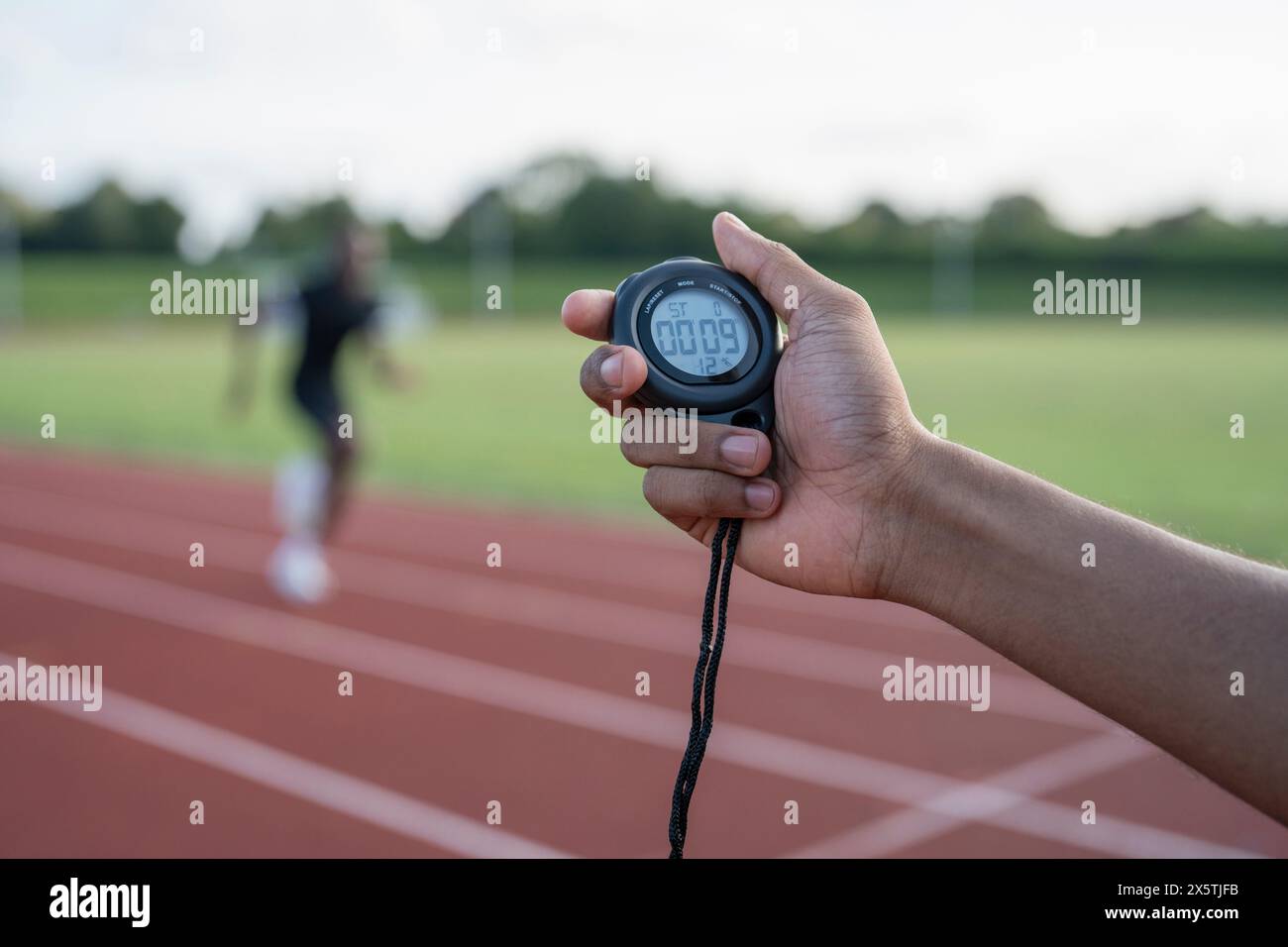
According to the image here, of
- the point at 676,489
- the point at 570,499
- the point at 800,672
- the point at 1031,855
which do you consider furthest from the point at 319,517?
the point at 676,489

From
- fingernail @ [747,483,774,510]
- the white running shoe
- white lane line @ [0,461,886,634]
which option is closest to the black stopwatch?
fingernail @ [747,483,774,510]

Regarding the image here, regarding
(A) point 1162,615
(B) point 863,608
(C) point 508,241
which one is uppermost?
(C) point 508,241

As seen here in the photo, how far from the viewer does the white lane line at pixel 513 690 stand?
4859 millimetres

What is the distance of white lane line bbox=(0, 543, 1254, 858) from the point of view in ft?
15.9

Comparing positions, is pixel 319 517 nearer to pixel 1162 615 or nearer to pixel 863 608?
pixel 863 608

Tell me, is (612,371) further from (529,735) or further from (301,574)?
(301,574)

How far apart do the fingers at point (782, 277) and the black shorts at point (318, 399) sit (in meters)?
6.36

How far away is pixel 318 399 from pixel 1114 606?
23.7 feet

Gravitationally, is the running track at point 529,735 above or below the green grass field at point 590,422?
below

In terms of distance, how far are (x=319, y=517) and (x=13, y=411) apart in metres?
16.9

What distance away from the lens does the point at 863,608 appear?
758 centimetres
